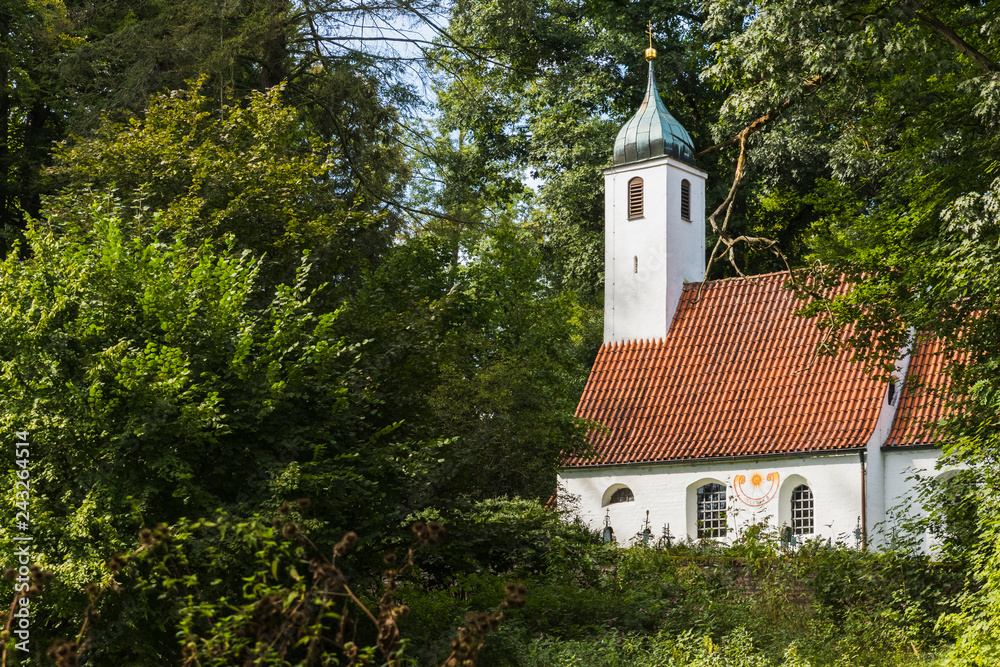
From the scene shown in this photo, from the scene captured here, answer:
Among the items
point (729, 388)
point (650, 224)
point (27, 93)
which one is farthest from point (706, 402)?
point (27, 93)

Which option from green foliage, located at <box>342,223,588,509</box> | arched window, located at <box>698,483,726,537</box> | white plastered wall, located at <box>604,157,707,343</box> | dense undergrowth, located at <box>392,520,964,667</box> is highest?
white plastered wall, located at <box>604,157,707,343</box>

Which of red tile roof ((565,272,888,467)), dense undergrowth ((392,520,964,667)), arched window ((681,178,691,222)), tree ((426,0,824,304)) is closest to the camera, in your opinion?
dense undergrowth ((392,520,964,667))

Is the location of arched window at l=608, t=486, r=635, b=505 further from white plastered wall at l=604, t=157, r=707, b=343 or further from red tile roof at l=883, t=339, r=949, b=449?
red tile roof at l=883, t=339, r=949, b=449

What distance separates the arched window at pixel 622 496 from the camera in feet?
85.4

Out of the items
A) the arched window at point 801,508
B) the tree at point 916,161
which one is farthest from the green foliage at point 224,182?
the arched window at point 801,508

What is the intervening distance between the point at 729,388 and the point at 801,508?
314 centimetres

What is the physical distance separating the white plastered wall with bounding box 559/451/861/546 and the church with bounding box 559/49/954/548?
0.03 m

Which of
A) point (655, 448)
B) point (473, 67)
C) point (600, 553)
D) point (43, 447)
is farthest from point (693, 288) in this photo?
point (43, 447)

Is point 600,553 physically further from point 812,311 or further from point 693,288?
point 693,288

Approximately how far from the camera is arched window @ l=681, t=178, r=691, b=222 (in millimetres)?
28953

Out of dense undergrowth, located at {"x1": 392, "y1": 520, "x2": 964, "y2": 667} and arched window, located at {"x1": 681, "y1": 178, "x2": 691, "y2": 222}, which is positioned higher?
arched window, located at {"x1": 681, "y1": 178, "x2": 691, "y2": 222}

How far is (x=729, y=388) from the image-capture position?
25906 millimetres

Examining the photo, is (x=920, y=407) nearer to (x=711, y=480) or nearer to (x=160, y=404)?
(x=711, y=480)

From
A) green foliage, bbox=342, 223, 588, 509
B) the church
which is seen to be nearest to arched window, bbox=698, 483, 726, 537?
the church
